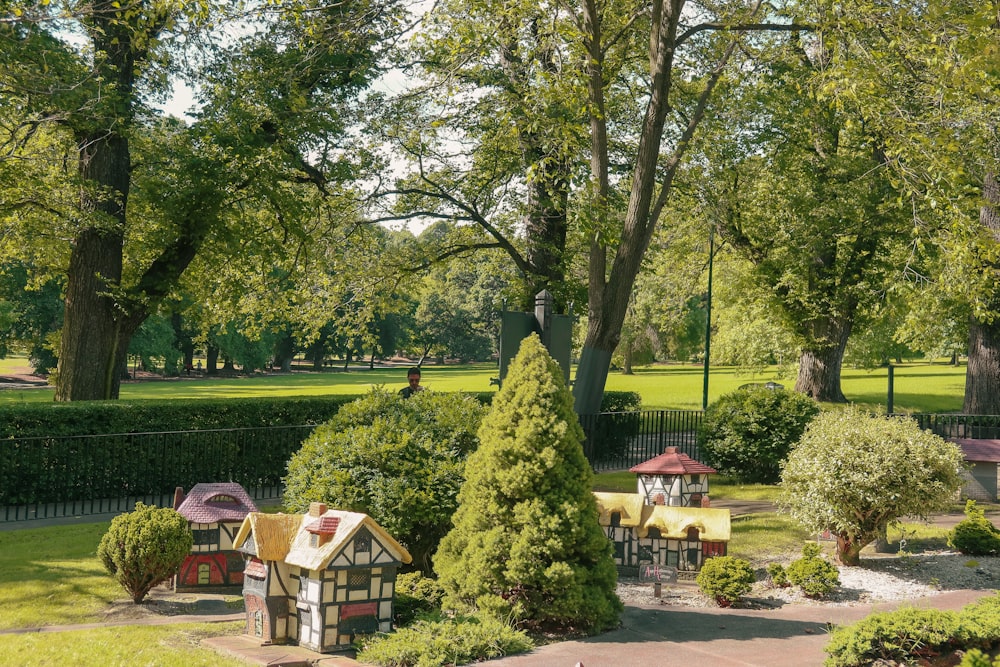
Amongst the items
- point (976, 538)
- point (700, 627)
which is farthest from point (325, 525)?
point (976, 538)

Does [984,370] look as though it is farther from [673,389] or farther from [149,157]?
[673,389]

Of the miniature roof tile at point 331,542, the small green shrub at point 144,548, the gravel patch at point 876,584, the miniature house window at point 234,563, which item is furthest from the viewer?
the miniature house window at point 234,563

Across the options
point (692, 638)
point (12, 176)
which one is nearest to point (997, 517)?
point (692, 638)

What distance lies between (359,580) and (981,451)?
41.5 ft

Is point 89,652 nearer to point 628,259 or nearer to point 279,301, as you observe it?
point 628,259

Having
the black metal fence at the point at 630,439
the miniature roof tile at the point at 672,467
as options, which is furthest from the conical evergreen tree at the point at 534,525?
the black metal fence at the point at 630,439

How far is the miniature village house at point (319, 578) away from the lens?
24.4 feet

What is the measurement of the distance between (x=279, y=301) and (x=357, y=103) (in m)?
5.26

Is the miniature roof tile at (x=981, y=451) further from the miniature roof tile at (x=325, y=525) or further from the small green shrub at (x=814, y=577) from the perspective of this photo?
the miniature roof tile at (x=325, y=525)

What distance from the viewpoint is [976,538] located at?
11.5m

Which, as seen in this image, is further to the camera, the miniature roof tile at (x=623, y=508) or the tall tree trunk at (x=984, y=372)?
the tall tree trunk at (x=984, y=372)

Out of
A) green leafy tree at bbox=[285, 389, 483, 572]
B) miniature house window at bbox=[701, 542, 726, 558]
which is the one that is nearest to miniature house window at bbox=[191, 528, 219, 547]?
green leafy tree at bbox=[285, 389, 483, 572]

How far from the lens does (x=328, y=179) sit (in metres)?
22.6

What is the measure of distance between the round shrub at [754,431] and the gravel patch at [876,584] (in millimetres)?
6678
